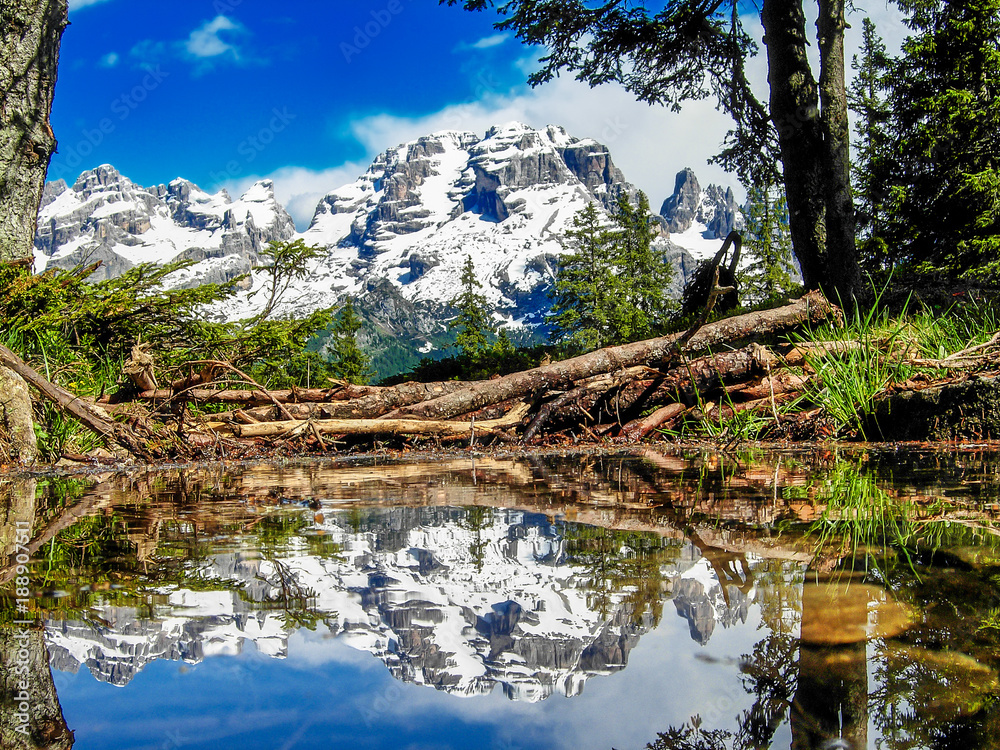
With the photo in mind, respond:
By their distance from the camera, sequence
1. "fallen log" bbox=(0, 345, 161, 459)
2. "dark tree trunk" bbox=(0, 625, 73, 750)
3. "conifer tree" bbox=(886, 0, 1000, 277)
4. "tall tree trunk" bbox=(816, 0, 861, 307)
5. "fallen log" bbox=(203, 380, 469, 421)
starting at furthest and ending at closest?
1. "conifer tree" bbox=(886, 0, 1000, 277)
2. "tall tree trunk" bbox=(816, 0, 861, 307)
3. "fallen log" bbox=(203, 380, 469, 421)
4. "fallen log" bbox=(0, 345, 161, 459)
5. "dark tree trunk" bbox=(0, 625, 73, 750)

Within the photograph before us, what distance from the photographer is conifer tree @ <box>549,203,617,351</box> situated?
38.6 meters

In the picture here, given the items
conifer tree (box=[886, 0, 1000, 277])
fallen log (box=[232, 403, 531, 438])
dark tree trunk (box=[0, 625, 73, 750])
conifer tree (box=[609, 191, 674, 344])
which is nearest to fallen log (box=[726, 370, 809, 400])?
fallen log (box=[232, 403, 531, 438])

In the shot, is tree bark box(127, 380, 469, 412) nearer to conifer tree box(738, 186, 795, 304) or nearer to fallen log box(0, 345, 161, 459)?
fallen log box(0, 345, 161, 459)

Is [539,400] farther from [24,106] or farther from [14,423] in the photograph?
[24,106]

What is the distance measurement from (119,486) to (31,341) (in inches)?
136

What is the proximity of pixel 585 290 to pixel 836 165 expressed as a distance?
2914 cm

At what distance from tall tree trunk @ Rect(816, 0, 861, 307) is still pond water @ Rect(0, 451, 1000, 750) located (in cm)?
864

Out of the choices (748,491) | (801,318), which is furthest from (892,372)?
(748,491)

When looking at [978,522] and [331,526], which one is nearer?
[978,522]

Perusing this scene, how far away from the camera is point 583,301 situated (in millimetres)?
39344

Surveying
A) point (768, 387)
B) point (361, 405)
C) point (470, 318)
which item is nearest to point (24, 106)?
point (361, 405)

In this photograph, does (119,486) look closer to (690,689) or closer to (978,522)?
(690,689)

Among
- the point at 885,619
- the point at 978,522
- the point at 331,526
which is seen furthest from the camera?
the point at 331,526

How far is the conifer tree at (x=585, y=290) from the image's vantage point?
3859 cm
